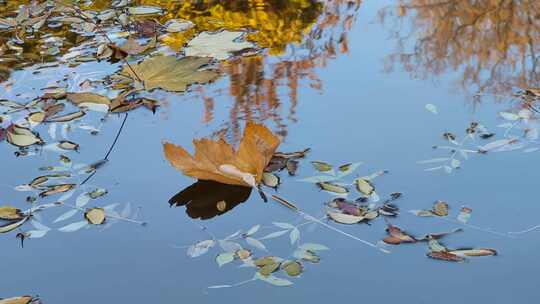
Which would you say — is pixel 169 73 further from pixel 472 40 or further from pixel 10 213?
pixel 472 40

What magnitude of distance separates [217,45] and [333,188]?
74 centimetres

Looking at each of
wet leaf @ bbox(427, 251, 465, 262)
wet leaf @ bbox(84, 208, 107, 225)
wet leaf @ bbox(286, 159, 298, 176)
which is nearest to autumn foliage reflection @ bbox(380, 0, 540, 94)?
wet leaf @ bbox(286, 159, 298, 176)

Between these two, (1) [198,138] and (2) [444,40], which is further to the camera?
(2) [444,40]

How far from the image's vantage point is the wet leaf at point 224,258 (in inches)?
48.5

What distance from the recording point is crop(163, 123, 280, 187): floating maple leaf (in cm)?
143

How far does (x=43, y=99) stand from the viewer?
70.5 inches

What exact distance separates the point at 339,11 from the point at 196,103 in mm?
691

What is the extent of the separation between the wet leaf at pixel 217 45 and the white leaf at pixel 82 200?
635 mm

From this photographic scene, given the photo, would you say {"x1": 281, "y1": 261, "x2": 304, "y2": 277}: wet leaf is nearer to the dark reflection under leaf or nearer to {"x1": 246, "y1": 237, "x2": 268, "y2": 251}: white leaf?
{"x1": 246, "y1": 237, "x2": 268, "y2": 251}: white leaf

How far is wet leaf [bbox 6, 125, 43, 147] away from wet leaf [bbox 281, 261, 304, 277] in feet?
2.24

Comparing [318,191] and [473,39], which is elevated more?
[473,39]

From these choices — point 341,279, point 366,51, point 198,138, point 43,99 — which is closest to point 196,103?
point 198,138

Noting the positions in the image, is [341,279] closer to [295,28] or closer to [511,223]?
[511,223]

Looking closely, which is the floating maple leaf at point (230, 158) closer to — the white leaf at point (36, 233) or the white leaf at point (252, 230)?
the white leaf at point (252, 230)
